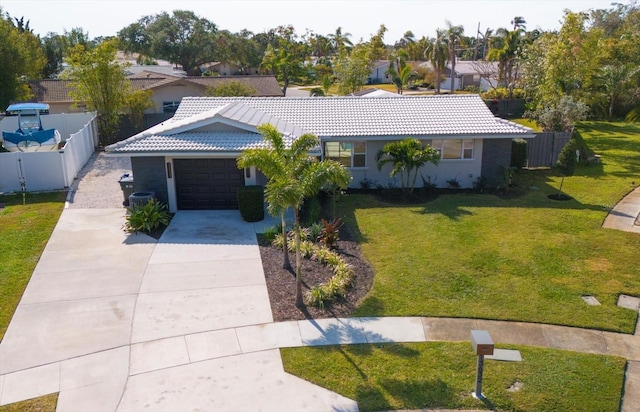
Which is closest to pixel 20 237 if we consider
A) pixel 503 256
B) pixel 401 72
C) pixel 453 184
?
pixel 503 256

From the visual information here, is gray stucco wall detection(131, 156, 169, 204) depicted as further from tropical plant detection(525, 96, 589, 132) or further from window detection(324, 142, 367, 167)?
tropical plant detection(525, 96, 589, 132)

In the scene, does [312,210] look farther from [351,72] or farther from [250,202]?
[351,72]

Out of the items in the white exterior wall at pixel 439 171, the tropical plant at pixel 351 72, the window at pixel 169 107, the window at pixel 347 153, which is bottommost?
the white exterior wall at pixel 439 171

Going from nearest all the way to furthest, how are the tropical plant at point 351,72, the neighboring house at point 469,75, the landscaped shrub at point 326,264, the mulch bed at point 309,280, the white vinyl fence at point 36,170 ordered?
the mulch bed at point 309,280 < the landscaped shrub at point 326,264 < the white vinyl fence at point 36,170 < the tropical plant at point 351,72 < the neighboring house at point 469,75

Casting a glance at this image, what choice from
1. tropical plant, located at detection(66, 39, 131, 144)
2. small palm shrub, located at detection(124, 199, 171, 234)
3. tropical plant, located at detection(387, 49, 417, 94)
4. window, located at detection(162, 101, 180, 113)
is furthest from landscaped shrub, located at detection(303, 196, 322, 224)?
tropical plant, located at detection(387, 49, 417, 94)

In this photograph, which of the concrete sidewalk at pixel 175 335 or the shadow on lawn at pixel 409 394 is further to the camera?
the concrete sidewalk at pixel 175 335

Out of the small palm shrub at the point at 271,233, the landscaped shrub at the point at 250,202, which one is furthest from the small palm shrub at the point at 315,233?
the landscaped shrub at the point at 250,202

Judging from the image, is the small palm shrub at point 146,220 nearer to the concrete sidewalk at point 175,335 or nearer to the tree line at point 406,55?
the concrete sidewalk at point 175,335
